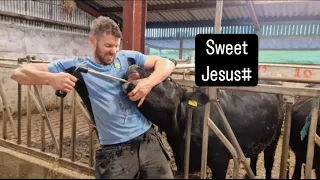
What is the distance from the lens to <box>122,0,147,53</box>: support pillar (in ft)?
20.0

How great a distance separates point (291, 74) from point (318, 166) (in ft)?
8.60

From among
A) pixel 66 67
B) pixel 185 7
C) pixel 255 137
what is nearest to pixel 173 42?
pixel 185 7

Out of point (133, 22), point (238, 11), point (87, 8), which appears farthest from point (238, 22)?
point (133, 22)

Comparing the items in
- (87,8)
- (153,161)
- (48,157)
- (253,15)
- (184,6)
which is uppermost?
(87,8)

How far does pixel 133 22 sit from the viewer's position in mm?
6109

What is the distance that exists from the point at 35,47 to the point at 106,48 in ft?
24.8

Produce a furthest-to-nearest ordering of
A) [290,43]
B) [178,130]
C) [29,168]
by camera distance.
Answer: [290,43] < [29,168] < [178,130]

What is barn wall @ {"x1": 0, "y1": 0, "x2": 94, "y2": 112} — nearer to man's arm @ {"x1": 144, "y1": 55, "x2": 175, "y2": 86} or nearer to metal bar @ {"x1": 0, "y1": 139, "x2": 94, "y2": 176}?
metal bar @ {"x1": 0, "y1": 139, "x2": 94, "y2": 176}

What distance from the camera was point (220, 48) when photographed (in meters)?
2.32

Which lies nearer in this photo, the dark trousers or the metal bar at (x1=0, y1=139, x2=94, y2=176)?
the dark trousers

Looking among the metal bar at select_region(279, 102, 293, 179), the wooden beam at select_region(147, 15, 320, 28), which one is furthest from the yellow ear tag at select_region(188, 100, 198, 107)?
the wooden beam at select_region(147, 15, 320, 28)

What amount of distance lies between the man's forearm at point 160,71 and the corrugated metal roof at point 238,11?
739 cm

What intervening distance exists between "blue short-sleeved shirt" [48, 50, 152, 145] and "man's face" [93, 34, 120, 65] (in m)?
0.07

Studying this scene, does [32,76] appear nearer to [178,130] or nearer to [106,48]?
[106,48]
